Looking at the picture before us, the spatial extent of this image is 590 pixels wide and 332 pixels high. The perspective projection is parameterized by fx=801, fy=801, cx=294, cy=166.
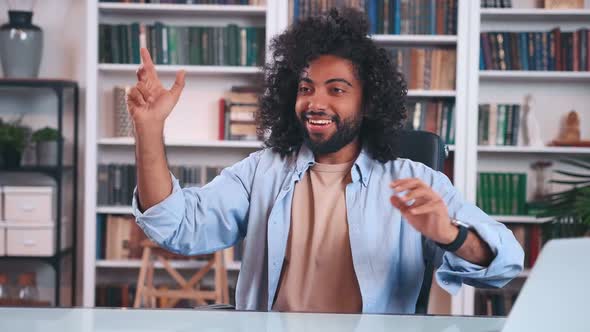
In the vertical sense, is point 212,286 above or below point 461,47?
below

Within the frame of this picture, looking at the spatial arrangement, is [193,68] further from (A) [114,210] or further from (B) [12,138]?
(B) [12,138]

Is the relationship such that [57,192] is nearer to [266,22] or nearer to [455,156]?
[266,22]

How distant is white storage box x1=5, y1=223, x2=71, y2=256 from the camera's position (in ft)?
12.9

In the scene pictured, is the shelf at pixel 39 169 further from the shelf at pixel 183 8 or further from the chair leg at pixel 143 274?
the shelf at pixel 183 8

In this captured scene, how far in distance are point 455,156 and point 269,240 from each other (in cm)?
228

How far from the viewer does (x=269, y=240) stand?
1759 millimetres

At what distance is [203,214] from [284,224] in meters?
0.18

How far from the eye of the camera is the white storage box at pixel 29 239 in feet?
12.9

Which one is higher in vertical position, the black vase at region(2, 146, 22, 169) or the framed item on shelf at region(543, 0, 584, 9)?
the framed item on shelf at region(543, 0, 584, 9)

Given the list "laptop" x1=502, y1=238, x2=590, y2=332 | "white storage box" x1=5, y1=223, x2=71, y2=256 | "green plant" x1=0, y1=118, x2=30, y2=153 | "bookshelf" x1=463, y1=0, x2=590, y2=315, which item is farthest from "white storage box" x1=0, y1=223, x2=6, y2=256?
"laptop" x1=502, y1=238, x2=590, y2=332

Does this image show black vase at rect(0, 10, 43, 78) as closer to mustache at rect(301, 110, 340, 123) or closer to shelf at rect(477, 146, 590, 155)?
shelf at rect(477, 146, 590, 155)

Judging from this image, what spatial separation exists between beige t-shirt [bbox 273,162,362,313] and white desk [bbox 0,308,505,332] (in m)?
0.42

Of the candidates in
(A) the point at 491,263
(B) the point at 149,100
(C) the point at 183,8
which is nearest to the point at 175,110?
(C) the point at 183,8

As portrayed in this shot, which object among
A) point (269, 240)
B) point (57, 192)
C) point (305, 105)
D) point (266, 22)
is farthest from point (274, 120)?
point (57, 192)
